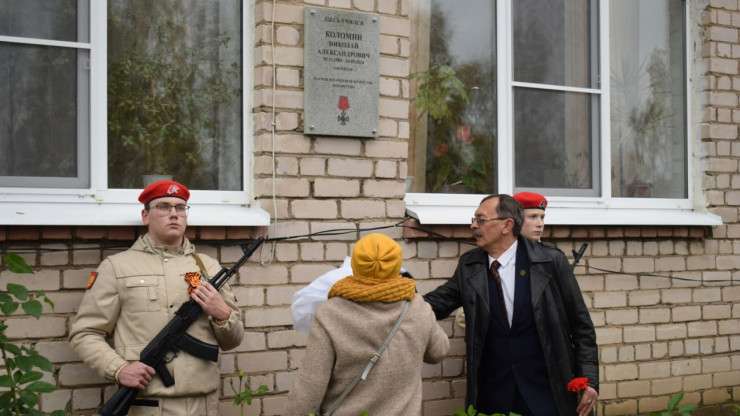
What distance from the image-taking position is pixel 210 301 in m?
3.40

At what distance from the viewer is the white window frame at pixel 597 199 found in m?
4.79

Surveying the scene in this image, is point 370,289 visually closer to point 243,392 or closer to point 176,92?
point 243,392

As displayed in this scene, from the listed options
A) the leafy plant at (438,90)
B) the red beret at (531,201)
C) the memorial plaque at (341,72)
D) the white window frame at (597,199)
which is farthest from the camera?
the leafy plant at (438,90)

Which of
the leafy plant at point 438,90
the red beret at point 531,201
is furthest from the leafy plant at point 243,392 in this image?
the leafy plant at point 438,90

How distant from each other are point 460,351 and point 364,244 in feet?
6.35

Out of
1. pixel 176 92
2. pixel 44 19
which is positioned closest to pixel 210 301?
pixel 176 92

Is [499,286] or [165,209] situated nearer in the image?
[165,209]

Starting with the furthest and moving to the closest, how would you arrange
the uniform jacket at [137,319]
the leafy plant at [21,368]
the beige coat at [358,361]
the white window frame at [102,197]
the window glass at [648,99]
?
the window glass at [648,99] < the white window frame at [102,197] < the uniform jacket at [137,319] < the leafy plant at [21,368] < the beige coat at [358,361]

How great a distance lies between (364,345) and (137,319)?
1.05 metres

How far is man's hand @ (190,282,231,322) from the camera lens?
3.39 meters

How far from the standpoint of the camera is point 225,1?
4.33 metres

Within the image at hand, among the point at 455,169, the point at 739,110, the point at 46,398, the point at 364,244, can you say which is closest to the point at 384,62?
the point at 455,169

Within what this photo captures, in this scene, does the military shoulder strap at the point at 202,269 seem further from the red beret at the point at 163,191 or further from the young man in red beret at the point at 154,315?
the red beret at the point at 163,191

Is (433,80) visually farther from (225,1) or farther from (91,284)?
(91,284)
